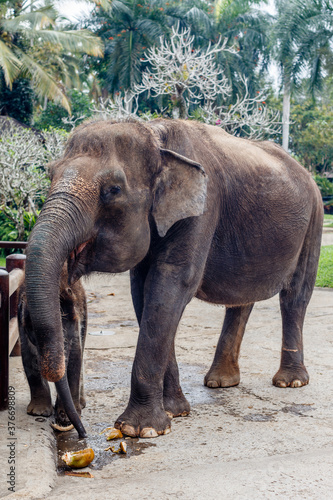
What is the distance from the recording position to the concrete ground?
9.95 feet

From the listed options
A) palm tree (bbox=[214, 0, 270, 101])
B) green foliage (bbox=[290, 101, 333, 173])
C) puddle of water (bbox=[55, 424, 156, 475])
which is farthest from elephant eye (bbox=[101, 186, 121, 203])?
green foliage (bbox=[290, 101, 333, 173])

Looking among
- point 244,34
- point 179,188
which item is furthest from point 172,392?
point 244,34

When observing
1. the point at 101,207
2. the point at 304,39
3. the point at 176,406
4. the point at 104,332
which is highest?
the point at 304,39

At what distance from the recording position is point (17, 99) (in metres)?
29.5

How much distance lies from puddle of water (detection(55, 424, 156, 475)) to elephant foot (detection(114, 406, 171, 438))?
0.18ft

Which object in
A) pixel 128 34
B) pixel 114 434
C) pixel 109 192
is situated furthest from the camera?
pixel 128 34

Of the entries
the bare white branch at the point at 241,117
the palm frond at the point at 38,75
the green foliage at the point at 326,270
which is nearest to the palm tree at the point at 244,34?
the palm frond at the point at 38,75

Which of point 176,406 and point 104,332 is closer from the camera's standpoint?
point 176,406

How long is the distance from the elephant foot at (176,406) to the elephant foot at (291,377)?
1024 millimetres

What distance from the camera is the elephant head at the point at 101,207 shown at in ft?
9.92

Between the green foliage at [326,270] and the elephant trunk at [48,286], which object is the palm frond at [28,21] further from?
the elephant trunk at [48,286]

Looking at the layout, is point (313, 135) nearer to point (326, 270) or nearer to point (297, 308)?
point (326, 270)

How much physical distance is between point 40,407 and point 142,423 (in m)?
0.67

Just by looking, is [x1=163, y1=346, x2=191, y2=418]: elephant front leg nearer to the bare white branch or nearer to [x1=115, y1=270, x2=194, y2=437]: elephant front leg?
[x1=115, y1=270, x2=194, y2=437]: elephant front leg
